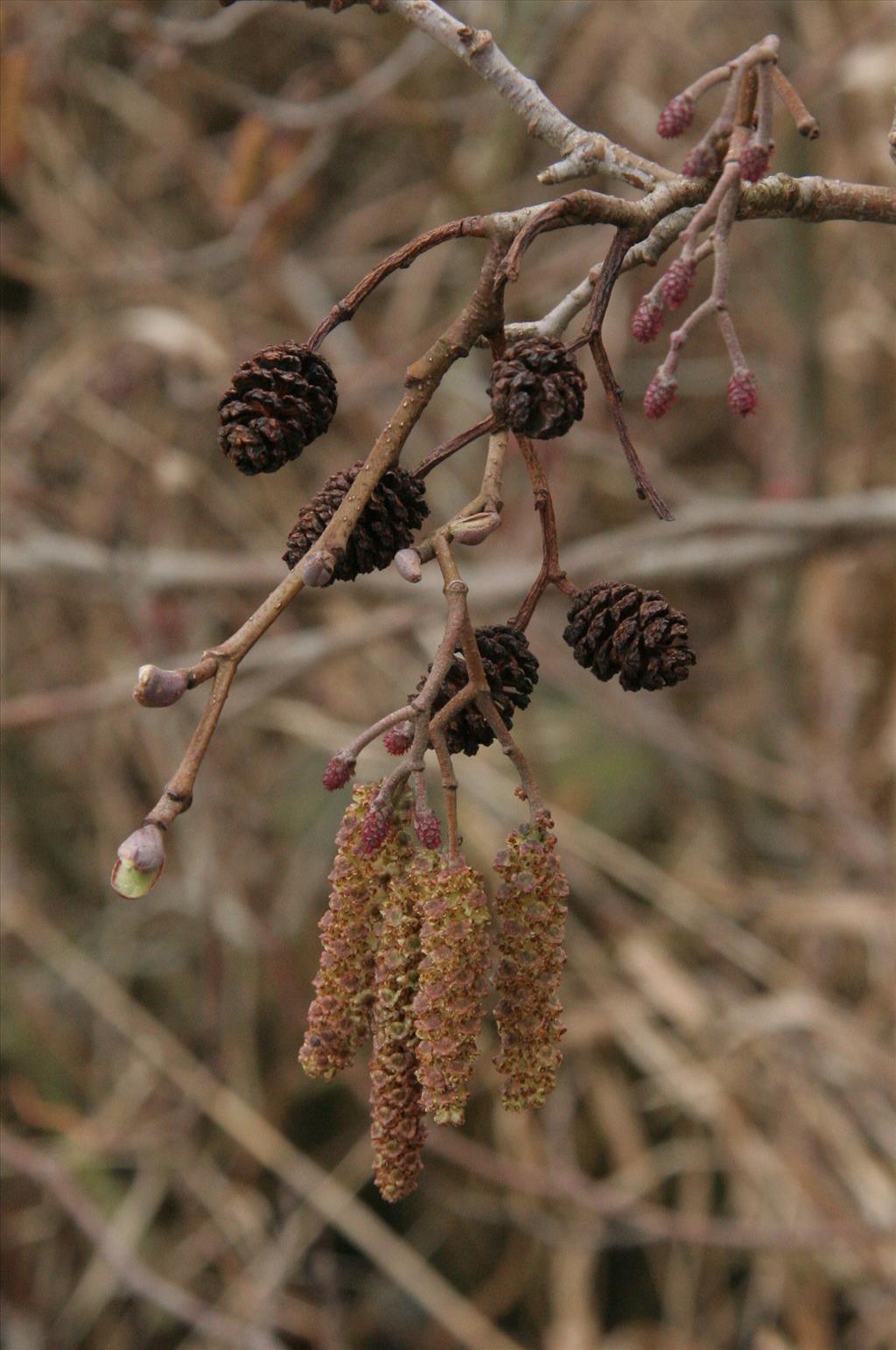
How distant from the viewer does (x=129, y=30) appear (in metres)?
2.06

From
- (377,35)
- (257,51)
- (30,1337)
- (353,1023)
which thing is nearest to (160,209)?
(257,51)

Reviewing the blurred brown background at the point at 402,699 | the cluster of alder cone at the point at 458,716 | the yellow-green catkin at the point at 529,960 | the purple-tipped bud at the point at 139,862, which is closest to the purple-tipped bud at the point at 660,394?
the cluster of alder cone at the point at 458,716

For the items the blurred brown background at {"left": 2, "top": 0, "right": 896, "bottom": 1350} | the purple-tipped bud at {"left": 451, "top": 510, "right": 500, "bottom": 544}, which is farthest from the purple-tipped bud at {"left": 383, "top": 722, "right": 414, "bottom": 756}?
the blurred brown background at {"left": 2, "top": 0, "right": 896, "bottom": 1350}

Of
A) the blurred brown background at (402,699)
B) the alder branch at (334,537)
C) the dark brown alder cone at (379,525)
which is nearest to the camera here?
the alder branch at (334,537)

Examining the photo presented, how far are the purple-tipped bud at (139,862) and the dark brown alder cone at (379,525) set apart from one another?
0.16 meters

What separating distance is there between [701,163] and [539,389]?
0.17 meters

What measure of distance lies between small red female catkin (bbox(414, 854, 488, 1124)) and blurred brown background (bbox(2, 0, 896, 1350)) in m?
1.50

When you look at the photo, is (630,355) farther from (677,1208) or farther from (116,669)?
(677,1208)

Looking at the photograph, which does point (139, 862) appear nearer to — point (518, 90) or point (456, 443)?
point (456, 443)

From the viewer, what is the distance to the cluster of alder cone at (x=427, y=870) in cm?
63

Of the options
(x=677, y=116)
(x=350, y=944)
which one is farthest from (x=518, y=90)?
(x=350, y=944)

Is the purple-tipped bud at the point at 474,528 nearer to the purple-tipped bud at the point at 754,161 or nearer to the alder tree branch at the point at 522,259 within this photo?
the alder tree branch at the point at 522,259

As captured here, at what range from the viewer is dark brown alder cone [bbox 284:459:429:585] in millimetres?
652

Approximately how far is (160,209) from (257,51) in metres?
0.46
